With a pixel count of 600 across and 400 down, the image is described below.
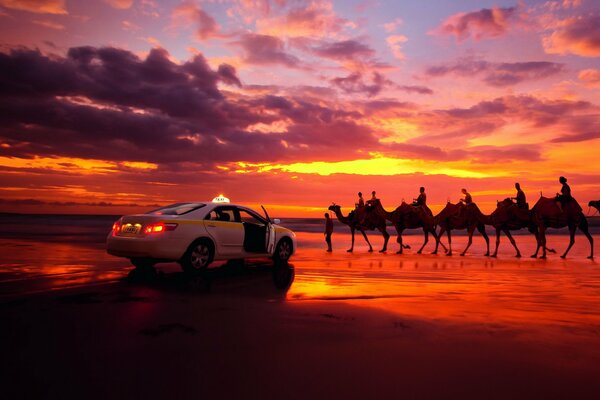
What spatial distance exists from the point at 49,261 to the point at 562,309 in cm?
1265

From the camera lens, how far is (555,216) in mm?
17391

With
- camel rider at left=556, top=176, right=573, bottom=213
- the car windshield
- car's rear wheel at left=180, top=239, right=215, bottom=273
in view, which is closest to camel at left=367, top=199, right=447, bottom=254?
camel rider at left=556, top=176, right=573, bottom=213

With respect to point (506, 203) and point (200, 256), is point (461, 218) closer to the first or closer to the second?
point (506, 203)

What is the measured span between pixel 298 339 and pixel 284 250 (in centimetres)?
822

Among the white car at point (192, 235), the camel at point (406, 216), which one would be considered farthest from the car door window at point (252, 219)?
the camel at point (406, 216)

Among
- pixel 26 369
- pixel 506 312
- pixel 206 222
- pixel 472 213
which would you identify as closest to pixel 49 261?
pixel 206 222

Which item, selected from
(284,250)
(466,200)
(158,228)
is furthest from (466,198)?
(158,228)

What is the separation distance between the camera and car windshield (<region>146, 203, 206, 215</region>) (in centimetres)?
1034

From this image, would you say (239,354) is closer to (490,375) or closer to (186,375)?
(186,375)

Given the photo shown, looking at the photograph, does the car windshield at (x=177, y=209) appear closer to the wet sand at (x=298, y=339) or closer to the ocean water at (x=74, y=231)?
the wet sand at (x=298, y=339)

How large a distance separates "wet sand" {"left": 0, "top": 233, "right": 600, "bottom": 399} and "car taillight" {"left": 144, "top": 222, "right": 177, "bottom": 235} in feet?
3.45

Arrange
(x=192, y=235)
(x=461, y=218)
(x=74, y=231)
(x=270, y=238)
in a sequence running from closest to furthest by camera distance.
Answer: (x=192, y=235)
(x=270, y=238)
(x=461, y=218)
(x=74, y=231)

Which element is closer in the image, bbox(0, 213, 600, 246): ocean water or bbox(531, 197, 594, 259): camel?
bbox(531, 197, 594, 259): camel

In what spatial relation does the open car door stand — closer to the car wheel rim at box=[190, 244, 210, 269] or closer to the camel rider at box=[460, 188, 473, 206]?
the car wheel rim at box=[190, 244, 210, 269]
